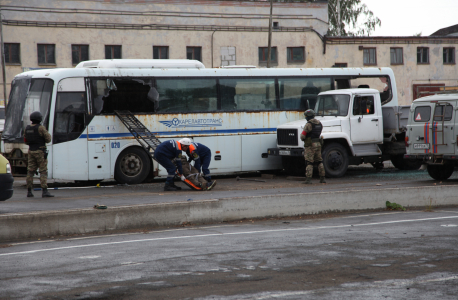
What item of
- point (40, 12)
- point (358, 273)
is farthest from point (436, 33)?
point (358, 273)

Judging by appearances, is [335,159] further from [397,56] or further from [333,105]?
[397,56]

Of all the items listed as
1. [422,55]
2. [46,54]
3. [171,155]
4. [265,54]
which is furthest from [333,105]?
[422,55]

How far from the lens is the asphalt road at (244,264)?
5945 millimetres

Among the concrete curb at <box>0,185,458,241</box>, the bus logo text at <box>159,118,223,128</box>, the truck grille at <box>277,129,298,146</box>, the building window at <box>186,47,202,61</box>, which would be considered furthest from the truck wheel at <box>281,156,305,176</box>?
the building window at <box>186,47,202,61</box>

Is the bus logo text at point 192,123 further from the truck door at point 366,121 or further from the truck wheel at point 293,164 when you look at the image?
the truck door at point 366,121

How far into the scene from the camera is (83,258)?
7684mm

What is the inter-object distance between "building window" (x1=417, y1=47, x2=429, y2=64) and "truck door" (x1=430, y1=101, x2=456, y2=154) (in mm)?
32504

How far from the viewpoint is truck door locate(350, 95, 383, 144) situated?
18.6m

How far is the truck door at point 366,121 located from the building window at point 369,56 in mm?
27999

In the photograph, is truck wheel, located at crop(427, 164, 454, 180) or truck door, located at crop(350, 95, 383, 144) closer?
truck wheel, located at crop(427, 164, 454, 180)

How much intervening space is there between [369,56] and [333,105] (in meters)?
29.1

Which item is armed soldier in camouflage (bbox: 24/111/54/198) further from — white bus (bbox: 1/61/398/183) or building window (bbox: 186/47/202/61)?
building window (bbox: 186/47/202/61)

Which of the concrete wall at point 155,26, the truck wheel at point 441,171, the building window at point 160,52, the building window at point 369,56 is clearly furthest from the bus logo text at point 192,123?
the building window at point 369,56

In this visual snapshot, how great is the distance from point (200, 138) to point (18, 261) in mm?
10589
